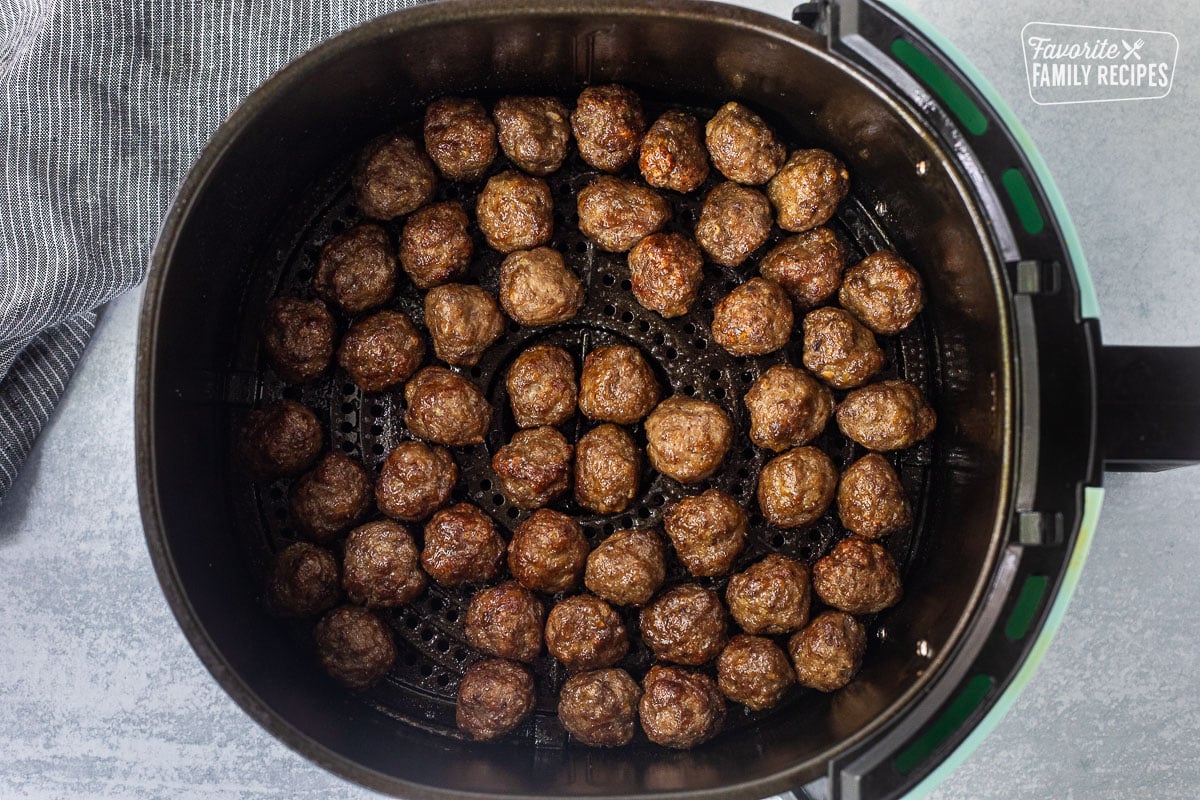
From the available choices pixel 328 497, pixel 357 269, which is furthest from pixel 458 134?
pixel 328 497

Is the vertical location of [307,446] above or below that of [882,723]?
below

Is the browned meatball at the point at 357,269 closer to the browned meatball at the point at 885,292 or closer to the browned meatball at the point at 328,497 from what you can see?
the browned meatball at the point at 328,497

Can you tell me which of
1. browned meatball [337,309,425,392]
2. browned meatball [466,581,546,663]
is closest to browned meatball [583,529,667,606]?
browned meatball [466,581,546,663]

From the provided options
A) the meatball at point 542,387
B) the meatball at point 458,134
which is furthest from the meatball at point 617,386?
the meatball at point 458,134

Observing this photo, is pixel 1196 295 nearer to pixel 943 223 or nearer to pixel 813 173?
pixel 943 223

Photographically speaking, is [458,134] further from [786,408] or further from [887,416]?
[887,416]

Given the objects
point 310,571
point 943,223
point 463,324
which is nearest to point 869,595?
point 943,223

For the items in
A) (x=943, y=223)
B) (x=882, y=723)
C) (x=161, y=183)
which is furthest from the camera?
(x=161, y=183)
